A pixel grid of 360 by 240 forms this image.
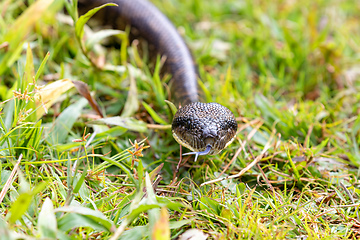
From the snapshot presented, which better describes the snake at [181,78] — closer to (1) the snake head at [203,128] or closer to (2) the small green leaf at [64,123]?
(1) the snake head at [203,128]

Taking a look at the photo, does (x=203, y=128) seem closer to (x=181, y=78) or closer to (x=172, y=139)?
(x=172, y=139)

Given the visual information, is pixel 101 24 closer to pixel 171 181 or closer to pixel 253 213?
pixel 171 181

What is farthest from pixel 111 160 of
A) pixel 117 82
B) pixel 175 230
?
pixel 117 82

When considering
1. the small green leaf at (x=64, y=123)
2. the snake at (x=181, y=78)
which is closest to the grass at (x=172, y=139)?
the small green leaf at (x=64, y=123)

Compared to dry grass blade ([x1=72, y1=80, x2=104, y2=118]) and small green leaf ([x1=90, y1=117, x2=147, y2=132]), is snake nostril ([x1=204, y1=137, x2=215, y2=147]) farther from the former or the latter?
dry grass blade ([x1=72, y1=80, x2=104, y2=118])

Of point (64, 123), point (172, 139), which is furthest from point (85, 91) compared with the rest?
point (172, 139)

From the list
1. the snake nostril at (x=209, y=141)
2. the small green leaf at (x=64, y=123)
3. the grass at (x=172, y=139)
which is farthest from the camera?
the small green leaf at (x=64, y=123)

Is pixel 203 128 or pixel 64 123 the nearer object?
pixel 203 128
